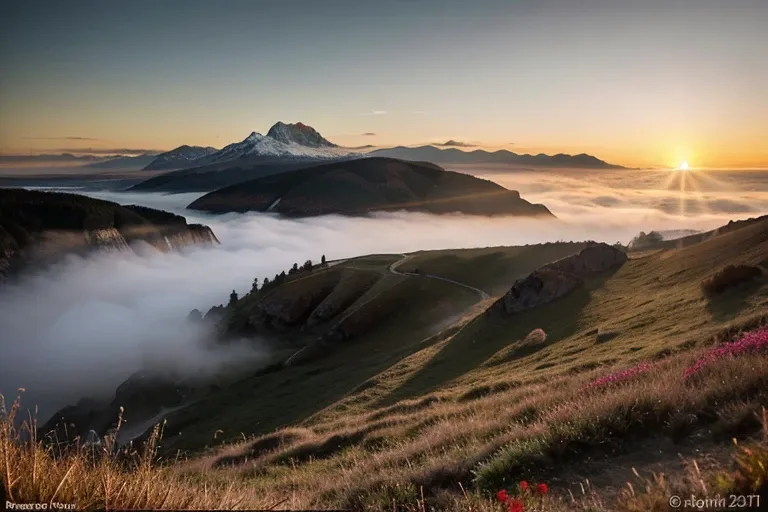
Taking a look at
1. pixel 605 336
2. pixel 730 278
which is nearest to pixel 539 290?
pixel 605 336

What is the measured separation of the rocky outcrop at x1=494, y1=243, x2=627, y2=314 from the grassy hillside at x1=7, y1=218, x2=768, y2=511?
1.45 m

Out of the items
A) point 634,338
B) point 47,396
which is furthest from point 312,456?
point 47,396

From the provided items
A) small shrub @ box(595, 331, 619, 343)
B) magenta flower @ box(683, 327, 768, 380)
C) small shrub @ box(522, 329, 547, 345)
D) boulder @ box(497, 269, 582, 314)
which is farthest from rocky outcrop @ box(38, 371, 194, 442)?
magenta flower @ box(683, 327, 768, 380)

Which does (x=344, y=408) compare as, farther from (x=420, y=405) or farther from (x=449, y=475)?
(x=449, y=475)

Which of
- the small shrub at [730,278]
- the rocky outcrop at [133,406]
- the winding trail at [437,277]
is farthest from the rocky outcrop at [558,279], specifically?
the rocky outcrop at [133,406]

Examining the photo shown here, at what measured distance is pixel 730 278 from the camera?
28.2 m

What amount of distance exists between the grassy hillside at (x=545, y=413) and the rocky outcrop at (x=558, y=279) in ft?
4.77

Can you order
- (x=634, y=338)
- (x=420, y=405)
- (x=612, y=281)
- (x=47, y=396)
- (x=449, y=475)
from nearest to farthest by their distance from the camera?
(x=449, y=475) → (x=420, y=405) → (x=634, y=338) → (x=612, y=281) → (x=47, y=396)

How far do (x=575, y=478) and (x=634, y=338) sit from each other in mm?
21831

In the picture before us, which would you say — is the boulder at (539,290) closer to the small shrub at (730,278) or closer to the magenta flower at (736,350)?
the small shrub at (730,278)

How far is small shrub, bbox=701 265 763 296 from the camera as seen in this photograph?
2730cm

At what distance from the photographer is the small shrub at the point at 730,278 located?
27297mm

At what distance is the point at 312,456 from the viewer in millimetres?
17078

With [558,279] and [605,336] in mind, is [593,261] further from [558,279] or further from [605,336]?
[605,336]
